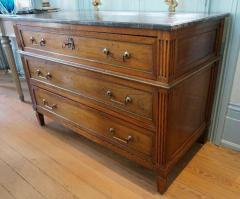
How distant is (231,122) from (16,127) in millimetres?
1607

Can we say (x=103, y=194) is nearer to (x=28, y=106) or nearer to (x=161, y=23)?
(x=161, y=23)

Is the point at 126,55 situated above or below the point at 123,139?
above

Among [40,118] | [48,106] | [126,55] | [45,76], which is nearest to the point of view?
[126,55]

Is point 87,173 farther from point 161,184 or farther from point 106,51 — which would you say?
point 106,51

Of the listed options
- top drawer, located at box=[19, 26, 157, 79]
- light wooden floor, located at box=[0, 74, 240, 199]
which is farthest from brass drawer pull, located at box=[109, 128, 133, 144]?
top drawer, located at box=[19, 26, 157, 79]

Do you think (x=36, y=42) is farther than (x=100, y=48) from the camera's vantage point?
Yes

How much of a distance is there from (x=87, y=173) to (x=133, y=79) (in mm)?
700

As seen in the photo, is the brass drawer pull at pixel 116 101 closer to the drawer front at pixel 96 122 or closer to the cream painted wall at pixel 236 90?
the drawer front at pixel 96 122

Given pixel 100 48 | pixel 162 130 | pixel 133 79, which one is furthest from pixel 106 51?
pixel 162 130

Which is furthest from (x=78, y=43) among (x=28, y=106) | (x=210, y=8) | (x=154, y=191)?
(x=28, y=106)

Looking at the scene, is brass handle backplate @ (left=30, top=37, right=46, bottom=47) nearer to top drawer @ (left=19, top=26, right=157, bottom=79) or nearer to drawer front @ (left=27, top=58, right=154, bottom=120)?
top drawer @ (left=19, top=26, right=157, bottom=79)

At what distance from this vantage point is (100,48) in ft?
3.69

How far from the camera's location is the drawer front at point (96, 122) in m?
1.21

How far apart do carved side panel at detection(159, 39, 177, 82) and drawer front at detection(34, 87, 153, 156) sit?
32 centimetres
